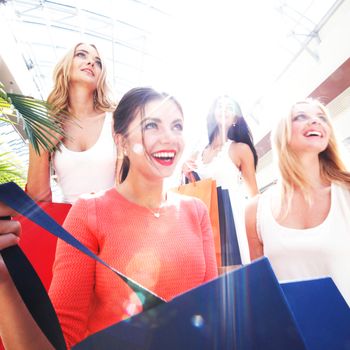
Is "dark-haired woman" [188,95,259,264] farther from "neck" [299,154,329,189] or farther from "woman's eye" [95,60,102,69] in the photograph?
"woman's eye" [95,60,102,69]

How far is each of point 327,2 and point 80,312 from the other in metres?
8.47

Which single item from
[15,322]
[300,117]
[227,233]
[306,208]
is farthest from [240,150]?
[15,322]

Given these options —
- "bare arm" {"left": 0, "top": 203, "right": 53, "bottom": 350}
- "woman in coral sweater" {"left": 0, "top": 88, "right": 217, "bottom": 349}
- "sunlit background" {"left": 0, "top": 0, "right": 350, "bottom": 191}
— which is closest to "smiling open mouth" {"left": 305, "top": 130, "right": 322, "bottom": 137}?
"woman in coral sweater" {"left": 0, "top": 88, "right": 217, "bottom": 349}

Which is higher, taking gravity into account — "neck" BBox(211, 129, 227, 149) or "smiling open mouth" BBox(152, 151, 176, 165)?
"neck" BBox(211, 129, 227, 149)

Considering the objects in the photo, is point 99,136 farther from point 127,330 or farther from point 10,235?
point 127,330

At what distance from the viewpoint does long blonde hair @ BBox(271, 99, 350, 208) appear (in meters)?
1.53

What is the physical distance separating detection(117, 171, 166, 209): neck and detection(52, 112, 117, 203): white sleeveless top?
175mm

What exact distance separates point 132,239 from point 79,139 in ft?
1.81

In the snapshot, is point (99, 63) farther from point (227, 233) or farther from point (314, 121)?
point (314, 121)

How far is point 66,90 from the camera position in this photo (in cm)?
142

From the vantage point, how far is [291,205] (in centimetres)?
148

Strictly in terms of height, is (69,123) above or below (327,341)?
above

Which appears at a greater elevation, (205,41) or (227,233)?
(205,41)

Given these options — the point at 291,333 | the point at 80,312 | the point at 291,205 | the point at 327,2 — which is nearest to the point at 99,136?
the point at 80,312
